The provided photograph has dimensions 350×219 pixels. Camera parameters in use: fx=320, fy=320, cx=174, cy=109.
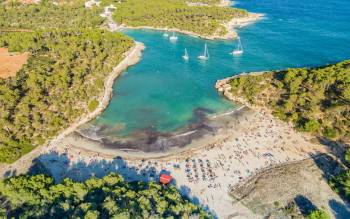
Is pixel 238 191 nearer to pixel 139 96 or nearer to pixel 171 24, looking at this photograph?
pixel 139 96

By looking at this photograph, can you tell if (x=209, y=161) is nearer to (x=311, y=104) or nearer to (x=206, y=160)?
(x=206, y=160)

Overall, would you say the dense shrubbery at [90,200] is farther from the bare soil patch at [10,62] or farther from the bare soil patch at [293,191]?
the bare soil patch at [10,62]

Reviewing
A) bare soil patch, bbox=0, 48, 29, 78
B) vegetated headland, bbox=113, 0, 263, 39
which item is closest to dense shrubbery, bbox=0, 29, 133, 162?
bare soil patch, bbox=0, 48, 29, 78

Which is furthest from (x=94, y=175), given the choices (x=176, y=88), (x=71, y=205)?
(x=176, y=88)

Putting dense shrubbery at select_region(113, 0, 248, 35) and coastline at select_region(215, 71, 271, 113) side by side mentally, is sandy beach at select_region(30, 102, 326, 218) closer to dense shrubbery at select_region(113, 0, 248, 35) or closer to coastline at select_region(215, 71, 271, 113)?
coastline at select_region(215, 71, 271, 113)

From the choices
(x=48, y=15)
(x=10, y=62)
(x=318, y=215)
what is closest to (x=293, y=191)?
(x=318, y=215)
